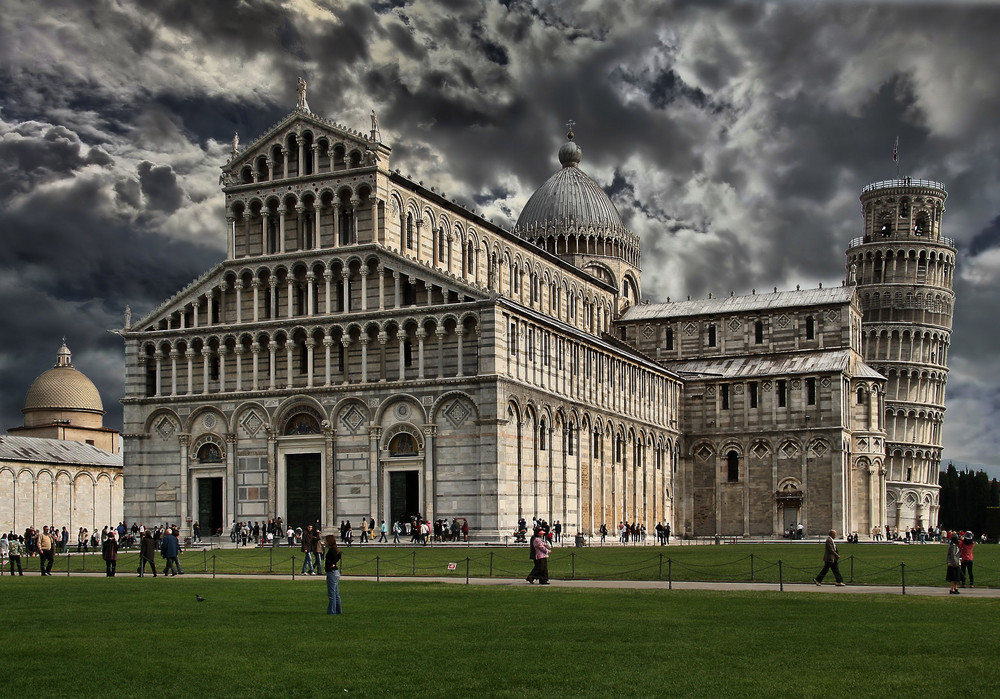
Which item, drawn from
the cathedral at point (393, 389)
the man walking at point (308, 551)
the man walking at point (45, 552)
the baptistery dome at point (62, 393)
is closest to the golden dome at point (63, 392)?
the baptistery dome at point (62, 393)

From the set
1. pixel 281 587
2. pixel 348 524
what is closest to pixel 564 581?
pixel 281 587

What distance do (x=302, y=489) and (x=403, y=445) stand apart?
23.1ft

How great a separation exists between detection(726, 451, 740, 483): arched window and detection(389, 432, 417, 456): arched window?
3560cm

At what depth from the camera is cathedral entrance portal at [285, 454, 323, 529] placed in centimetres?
7144

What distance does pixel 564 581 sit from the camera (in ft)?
130

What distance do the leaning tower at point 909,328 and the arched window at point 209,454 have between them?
7649cm

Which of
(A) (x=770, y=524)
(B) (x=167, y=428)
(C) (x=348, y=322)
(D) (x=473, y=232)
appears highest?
(D) (x=473, y=232)

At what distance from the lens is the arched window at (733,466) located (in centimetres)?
9612

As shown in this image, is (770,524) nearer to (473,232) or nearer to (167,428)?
(473,232)

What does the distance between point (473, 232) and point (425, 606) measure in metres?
54.2

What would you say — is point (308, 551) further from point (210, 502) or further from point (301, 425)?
point (210, 502)

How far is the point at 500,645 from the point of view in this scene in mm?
22156

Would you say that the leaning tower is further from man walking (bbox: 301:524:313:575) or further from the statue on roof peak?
man walking (bbox: 301:524:313:575)

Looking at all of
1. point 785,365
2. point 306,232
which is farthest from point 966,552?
point 785,365
